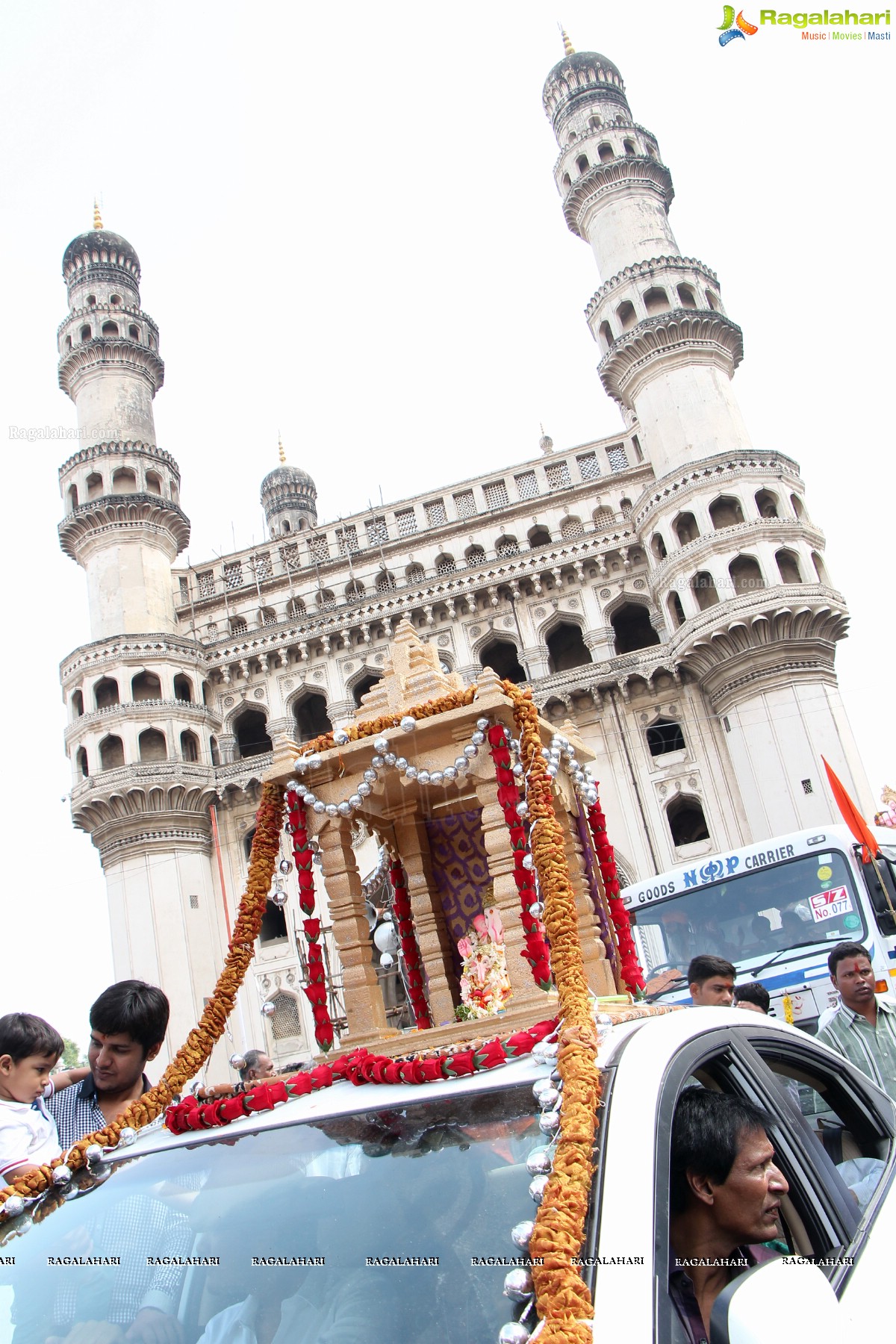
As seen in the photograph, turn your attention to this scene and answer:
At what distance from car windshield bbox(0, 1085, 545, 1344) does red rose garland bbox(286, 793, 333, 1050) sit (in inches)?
139

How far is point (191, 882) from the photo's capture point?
76.7 feet

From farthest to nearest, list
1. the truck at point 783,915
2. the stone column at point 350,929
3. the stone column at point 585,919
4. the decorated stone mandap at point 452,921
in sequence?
the truck at point 783,915 → the stone column at point 585,919 → the stone column at point 350,929 → the decorated stone mandap at point 452,921

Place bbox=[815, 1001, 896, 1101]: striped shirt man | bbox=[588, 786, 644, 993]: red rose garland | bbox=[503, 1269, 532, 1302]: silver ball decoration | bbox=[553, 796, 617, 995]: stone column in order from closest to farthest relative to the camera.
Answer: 1. bbox=[503, 1269, 532, 1302]: silver ball decoration
2. bbox=[815, 1001, 896, 1101]: striped shirt man
3. bbox=[553, 796, 617, 995]: stone column
4. bbox=[588, 786, 644, 993]: red rose garland

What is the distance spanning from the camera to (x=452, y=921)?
760 cm

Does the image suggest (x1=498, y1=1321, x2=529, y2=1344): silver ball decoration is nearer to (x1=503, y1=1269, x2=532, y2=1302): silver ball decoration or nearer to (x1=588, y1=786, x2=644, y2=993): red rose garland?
(x1=503, y1=1269, x2=532, y2=1302): silver ball decoration

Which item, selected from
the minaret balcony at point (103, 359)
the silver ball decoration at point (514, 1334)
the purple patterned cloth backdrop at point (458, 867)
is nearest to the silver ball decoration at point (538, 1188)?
the silver ball decoration at point (514, 1334)

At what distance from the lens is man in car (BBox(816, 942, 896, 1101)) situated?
459 cm

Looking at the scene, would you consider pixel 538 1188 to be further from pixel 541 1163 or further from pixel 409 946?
pixel 409 946

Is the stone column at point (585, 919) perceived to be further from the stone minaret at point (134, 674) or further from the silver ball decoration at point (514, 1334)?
the stone minaret at point (134, 674)

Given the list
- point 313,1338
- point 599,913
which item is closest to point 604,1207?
point 313,1338

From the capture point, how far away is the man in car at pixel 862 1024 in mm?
4594

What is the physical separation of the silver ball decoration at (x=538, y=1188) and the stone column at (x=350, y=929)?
4.18 meters

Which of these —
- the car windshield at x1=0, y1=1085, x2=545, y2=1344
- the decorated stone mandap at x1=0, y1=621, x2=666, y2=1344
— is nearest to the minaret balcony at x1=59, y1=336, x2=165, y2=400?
the decorated stone mandap at x1=0, y1=621, x2=666, y2=1344

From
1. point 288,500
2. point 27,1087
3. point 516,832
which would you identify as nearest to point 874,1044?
point 516,832
